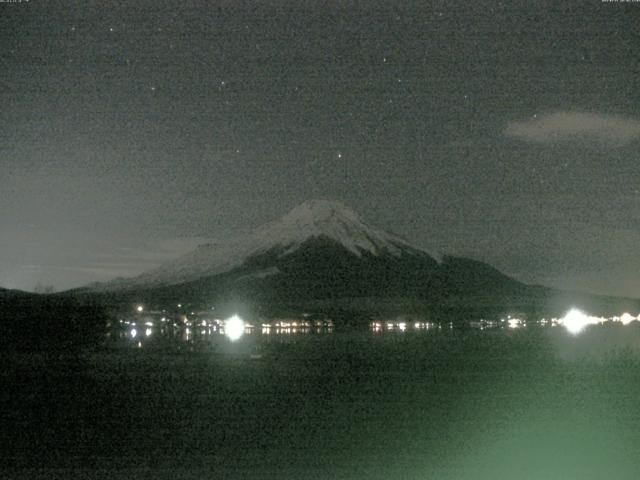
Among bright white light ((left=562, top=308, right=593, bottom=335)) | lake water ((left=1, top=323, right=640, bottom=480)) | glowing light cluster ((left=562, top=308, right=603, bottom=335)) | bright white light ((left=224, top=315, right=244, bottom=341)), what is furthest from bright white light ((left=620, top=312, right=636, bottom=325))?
lake water ((left=1, top=323, right=640, bottom=480))

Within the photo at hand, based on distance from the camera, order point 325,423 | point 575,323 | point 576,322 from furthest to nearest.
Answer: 1. point 576,322
2. point 575,323
3. point 325,423

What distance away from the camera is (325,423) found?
16.0 meters

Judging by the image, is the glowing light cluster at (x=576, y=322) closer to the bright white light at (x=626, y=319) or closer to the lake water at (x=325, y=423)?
the bright white light at (x=626, y=319)

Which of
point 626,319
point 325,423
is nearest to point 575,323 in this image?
point 626,319

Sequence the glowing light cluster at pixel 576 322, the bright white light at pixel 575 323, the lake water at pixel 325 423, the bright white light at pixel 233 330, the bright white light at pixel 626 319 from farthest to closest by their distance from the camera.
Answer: the bright white light at pixel 626 319, the glowing light cluster at pixel 576 322, the bright white light at pixel 575 323, the bright white light at pixel 233 330, the lake water at pixel 325 423

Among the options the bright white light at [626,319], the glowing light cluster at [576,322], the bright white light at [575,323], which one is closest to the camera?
the bright white light at [575,323]

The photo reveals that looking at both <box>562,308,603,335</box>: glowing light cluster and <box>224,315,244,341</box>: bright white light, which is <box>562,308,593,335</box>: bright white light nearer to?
<box>562,308,603,335</box>: glowing light cluster

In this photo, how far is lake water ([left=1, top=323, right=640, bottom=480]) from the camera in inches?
473

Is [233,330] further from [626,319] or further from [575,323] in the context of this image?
[626,319]

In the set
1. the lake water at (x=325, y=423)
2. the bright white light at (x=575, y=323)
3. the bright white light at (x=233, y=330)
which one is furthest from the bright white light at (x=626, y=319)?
the lake water at (x=325, y=423)

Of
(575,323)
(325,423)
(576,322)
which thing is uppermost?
(576,322)

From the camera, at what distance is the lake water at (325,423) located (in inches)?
473

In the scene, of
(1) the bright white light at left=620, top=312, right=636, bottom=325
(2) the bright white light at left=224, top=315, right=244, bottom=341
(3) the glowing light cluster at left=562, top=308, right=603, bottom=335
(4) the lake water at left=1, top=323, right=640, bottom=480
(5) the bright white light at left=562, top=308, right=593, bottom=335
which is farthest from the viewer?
(1) the bright white light at left=620, top=312, right=636, bottom=325

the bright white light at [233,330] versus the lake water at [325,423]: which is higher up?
the bright white light at [233,330]
